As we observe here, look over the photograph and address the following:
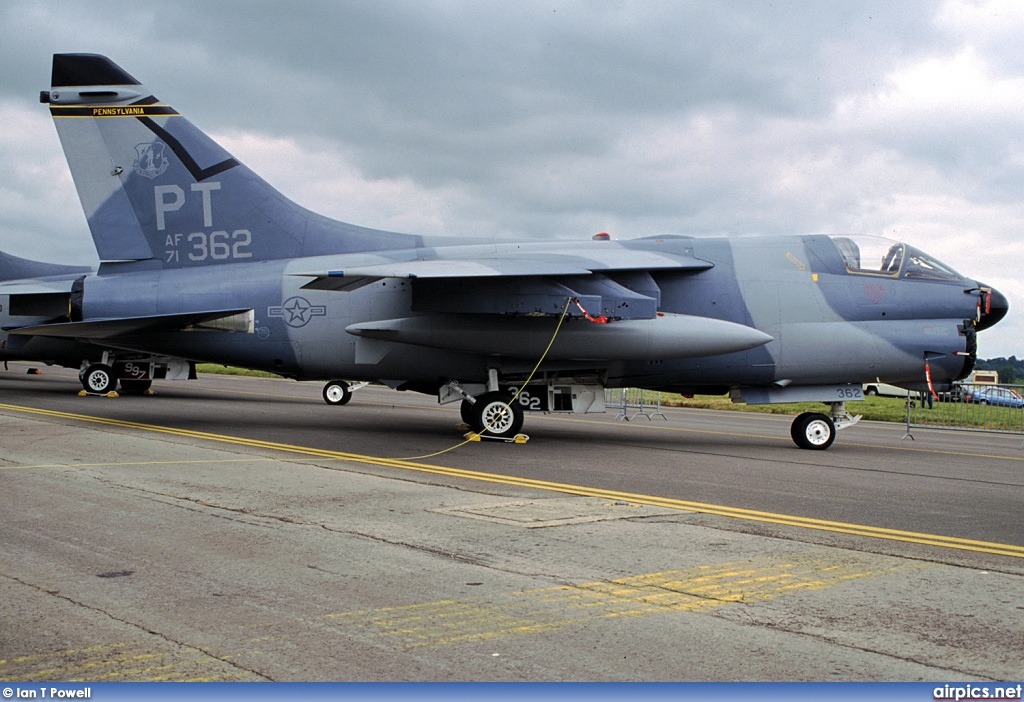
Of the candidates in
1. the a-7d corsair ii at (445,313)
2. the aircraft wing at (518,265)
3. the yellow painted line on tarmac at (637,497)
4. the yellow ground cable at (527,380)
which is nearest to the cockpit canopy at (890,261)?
the a-7d corsair ii at (445,313)

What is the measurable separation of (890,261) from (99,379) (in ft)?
65.6

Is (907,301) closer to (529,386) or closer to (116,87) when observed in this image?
(529,386)

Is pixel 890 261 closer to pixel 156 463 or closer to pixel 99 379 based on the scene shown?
pixel 156 463

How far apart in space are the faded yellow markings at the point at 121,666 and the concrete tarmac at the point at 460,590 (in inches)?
0.5

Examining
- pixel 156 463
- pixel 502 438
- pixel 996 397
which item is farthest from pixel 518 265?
pixel 996 397

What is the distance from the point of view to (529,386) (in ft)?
53.4

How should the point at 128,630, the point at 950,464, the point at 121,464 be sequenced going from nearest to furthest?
the point at 128,630
the point at 121,464
the point at 950,464

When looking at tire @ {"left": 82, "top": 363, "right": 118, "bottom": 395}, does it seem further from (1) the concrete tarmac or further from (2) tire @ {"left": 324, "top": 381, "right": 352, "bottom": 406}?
(1) the concrete tarmac

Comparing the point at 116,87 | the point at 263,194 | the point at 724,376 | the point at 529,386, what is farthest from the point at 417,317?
the point at 116,87

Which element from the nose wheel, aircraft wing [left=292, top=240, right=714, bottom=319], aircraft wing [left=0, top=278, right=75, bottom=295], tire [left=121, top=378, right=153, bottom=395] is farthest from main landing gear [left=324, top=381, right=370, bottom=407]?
the nose wheel

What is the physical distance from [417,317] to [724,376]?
550 cm

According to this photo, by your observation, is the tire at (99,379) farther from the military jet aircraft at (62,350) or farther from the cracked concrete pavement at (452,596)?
the cracked concrete pavement at (452,596)

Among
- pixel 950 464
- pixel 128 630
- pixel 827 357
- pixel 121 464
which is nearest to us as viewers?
pixel 128 630

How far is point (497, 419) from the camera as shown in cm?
1551
